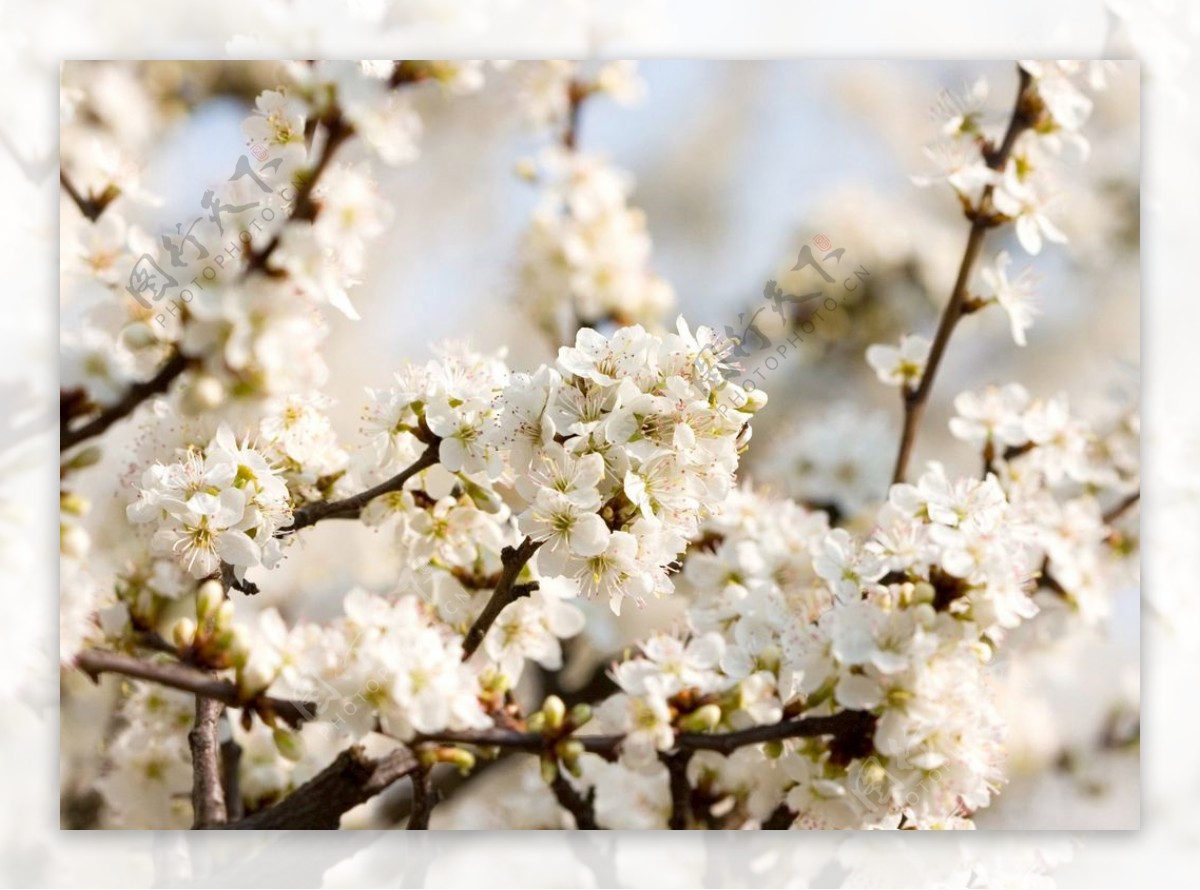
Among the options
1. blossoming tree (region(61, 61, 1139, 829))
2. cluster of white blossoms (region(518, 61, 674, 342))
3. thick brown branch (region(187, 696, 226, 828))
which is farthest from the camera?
cluster of white blossoms (region(518, 61, 674, 342))

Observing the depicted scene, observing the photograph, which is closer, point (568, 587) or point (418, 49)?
point (568, 587)

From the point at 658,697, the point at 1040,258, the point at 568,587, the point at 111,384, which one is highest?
the point at 1040,258

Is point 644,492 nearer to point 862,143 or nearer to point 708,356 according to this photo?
point 708,356

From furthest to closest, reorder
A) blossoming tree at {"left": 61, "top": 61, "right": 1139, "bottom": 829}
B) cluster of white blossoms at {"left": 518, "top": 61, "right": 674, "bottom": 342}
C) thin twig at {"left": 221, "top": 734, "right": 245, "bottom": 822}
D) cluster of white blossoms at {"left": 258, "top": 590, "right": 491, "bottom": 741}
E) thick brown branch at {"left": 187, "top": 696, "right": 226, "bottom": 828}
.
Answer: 1. cluster of white blossoms at {"left": 518, "top": 61, "right": 674, "bottom": 342}
2. thin twig at {"left": 221, "top": 734, "right": 245, "bottom": 822}
3. thick brown branch at {"left": 187, "top": 696, "right": 226, "bottom": 828}
4. cluster of white blossoms at {"left": 258, "top": 590, "right": 491, "bottom": 741}
5. blossoming tree at {"left": 61, "top": 61, "right": 1139, "bottom": 829}

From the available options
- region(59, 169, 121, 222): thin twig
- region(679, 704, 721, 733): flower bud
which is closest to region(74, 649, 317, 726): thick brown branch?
region(679, 704, 721, 733): flower bud

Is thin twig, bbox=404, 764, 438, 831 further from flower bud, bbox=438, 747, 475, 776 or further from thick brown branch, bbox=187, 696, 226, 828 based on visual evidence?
thick brown branch, bbox=187, 696, 226, 828

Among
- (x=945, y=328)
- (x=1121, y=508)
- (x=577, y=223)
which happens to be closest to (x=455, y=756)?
(x=577, y=223)

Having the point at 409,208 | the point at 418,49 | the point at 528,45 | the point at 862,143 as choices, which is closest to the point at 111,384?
the point at 409,208

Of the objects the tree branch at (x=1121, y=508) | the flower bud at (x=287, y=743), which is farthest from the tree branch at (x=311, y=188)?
the tree branch at (x=1121, y=508)

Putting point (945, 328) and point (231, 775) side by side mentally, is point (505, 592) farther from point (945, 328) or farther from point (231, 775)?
point (945, 328)
